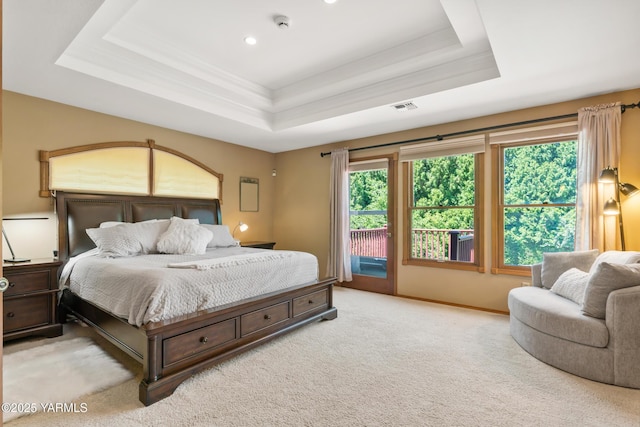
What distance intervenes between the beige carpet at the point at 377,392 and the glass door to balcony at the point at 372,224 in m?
1.86

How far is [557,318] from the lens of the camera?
8.38ft

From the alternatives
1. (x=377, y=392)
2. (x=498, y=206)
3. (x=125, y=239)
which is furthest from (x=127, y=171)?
(x=498, y=206)

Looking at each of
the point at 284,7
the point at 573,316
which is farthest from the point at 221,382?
the point at 284,7

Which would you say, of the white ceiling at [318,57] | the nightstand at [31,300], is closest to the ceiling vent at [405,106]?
the white ceiling at [318,57]

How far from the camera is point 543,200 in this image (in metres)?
3.80

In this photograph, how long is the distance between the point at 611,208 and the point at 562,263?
0.65 m

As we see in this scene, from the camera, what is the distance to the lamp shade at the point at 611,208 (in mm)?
3037

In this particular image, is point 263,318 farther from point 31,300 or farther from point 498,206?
point 498,206

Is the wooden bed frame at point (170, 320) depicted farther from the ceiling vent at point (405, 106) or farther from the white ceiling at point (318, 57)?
the ceiling vent at point (405, 106)

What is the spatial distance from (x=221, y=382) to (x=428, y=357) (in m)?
1.66

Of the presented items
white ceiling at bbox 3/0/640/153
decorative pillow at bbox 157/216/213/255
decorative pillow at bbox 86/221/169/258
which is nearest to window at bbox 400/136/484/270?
white ceiling at bbox 3/0/640/153

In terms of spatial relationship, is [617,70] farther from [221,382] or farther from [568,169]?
[221,382]

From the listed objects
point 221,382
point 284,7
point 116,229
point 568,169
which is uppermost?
point 284,7

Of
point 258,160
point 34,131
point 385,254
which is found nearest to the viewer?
point 34,131
